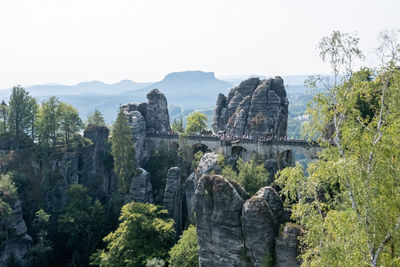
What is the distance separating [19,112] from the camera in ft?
203

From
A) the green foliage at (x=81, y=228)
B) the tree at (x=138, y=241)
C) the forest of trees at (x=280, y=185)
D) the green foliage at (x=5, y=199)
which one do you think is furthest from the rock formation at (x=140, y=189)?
the green foliage at (x=5, y=199)

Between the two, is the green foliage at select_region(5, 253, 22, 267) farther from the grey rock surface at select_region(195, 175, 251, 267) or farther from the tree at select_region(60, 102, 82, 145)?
the grey rock surface at select_region(195, 175, 251, 267)

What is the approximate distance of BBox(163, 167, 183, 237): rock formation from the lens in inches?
2041

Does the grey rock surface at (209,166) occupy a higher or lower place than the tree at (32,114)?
lower

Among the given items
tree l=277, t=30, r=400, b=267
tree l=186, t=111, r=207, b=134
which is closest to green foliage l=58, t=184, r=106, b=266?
tree l=186, t=111, r=207, b=134

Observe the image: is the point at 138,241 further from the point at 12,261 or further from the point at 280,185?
the point at 280,185

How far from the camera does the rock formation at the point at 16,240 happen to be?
46.7m

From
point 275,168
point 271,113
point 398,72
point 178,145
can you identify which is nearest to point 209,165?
point 275,168

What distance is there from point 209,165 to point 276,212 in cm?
1913

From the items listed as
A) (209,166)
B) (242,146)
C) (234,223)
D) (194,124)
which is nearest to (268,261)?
(234,223)

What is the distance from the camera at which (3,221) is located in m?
46.8

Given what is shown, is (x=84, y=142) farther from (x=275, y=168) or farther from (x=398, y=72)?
(x=398, y=72)

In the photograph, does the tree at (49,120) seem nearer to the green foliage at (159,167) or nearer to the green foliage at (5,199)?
the green foliage at (5,199)

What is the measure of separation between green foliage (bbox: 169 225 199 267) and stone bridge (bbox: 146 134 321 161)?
66.9 feet
